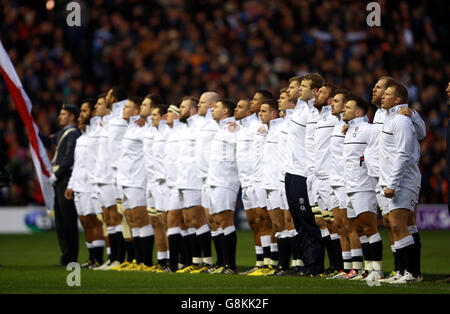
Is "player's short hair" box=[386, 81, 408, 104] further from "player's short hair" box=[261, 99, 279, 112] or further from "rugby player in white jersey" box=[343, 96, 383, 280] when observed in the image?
"player's short hair" box=[261, 99, 279, 112]

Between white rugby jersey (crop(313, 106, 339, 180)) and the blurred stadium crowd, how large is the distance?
48.1 feet

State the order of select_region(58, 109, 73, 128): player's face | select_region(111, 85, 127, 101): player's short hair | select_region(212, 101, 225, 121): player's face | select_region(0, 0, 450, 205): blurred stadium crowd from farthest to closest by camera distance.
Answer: select_region(0, 0, 450, 205): blurred stadium crowd
select_region(58, 109, 73, 128): player's face
select_region(111, 85, 127, 101): player's short hair
select_region(212, 101, 225, 121): player's face

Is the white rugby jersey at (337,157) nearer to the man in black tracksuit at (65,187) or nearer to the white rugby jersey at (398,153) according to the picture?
the white rugby jersey at (398,153)

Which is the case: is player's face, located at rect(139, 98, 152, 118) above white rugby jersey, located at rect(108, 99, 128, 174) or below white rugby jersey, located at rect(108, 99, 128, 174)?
above

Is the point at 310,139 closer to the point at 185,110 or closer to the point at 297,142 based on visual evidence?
the point at 297,142

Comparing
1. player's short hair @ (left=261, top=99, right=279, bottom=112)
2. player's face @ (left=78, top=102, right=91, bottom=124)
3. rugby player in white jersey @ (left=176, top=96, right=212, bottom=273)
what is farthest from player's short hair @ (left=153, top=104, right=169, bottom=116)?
player's short hair @ (left=261, top=99, right=279, bottom=112)

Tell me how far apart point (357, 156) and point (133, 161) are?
15.9 feet

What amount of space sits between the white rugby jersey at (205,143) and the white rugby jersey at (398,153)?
12.8ft

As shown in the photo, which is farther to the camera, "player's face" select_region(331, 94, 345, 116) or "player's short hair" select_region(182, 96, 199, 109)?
"player's short hair" select_region(182, 96, 199, 109)

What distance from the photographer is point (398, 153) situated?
12.4m

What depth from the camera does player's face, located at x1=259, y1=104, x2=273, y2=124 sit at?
1523 centimetres

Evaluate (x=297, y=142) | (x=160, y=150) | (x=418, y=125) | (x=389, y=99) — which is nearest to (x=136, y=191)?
(x=160, y=150)

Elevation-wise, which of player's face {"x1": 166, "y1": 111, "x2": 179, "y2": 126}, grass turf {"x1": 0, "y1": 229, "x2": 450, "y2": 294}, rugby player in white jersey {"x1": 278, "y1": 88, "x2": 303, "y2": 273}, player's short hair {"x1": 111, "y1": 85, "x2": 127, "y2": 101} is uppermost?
player's short hair {"x1": 111, "y1": 85, "x2": 127, "y2": 101}

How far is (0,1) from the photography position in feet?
105
